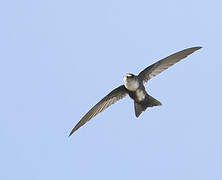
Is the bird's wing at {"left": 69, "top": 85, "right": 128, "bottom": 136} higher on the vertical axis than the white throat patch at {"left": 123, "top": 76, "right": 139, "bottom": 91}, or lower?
higher

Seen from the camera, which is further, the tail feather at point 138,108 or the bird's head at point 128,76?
the tail feather at point 138,108

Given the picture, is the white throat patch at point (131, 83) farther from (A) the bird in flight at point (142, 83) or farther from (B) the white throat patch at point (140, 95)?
(B) the white throat patch at point (140, 95)

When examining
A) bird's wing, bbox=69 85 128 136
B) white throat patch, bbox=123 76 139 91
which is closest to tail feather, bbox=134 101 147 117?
white throat patch, bbox=123 76 139 91

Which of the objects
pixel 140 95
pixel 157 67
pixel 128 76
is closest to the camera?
pixel 128 76

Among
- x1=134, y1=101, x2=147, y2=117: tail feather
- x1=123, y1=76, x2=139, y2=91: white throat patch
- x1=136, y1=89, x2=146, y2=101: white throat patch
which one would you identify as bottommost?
x1=134, y1=101, x2=147, y2=117: tail feather

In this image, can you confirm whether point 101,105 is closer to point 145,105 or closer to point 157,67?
point 145,105

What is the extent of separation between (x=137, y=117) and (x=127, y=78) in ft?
3.42

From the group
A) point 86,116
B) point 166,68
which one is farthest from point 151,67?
point 86,116

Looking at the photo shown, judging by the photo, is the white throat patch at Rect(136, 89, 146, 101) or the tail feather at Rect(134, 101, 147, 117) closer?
the white throat patch at Rect(136, 89, 146, 101)

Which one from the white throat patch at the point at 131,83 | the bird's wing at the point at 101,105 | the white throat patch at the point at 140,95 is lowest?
the white throat patch at the point at 140,95

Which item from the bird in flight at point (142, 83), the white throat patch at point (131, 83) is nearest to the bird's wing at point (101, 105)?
the bird in flight at point (142, 83)

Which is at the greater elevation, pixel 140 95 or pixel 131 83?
pixel 131 83

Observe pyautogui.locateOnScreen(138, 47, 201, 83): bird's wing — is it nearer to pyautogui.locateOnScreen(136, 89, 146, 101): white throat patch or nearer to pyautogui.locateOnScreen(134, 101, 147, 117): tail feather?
pyautogui.locateOnScreen(136, 89, 146, 101): white throat patch

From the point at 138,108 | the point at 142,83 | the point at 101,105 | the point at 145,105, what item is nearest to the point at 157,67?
the point at 142,83
